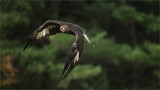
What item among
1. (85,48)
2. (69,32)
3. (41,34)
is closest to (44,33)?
(41,34)

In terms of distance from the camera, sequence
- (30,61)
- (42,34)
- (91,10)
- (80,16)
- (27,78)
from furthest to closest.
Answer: (80,16) → (91,10) → (27,78) → (30,61) → (42,34)

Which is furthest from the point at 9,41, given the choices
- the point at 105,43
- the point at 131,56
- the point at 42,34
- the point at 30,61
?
the point at 42,34

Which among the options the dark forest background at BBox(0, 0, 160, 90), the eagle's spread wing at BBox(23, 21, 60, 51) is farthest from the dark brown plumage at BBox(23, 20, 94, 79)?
the dark forest background at BBox(0, 0, 160, 90)

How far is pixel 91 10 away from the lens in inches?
539

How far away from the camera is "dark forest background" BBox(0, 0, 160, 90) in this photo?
1085 cm

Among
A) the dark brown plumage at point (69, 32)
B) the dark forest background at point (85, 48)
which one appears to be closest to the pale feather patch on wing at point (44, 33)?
the dark brown plumage at point (69, 32)

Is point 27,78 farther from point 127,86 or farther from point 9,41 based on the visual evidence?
point 127,86

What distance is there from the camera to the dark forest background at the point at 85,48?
10852 mm

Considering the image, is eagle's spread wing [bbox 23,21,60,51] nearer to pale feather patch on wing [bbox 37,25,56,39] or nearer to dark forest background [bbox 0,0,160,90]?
pale feather patch on wing [bbox 37,25,56,39]

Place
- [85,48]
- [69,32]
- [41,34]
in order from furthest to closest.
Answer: [85,48], [41,34], [69,32]

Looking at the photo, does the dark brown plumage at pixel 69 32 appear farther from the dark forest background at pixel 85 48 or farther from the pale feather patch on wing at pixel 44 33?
the dark forest background at pixel 85 48

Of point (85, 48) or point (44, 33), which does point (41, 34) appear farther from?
point (85, 48)

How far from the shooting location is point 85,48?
1158 centimetres

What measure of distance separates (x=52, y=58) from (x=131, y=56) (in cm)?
260
